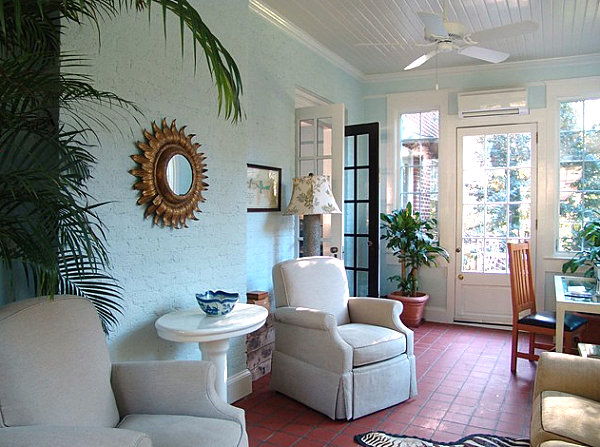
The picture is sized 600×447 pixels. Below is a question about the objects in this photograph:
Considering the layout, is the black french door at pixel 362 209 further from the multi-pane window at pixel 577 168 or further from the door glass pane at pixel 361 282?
the multi-pane window at pixel 577 168

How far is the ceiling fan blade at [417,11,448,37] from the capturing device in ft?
9.51

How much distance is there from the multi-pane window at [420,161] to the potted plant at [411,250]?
265mm

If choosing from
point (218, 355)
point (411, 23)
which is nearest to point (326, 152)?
point (411, 23)

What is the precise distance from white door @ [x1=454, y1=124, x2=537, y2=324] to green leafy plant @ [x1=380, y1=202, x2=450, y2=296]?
0.36 m

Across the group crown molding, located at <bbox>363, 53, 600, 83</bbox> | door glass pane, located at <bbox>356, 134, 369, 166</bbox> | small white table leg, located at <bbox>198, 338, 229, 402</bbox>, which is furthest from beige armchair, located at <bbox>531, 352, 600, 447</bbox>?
crown molding, located at <bbox>363, 53, 600, 83</bbox>

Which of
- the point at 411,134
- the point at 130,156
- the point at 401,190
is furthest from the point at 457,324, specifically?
the point at 130,156

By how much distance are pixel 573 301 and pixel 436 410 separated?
1.13 metres

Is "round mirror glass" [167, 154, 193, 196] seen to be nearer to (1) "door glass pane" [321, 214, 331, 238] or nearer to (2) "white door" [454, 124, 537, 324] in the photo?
(1) "door glass pane" [321, 214, 331, 238]

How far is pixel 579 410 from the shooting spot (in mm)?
1920

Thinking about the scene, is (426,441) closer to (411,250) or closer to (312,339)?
(312,339)

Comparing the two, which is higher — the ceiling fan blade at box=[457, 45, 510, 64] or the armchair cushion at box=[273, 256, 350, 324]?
the ceiling fan blade at box=[457, 45, 510, 64]

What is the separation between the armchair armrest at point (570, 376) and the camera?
2.13 metres

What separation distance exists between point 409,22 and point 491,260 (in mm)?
2733

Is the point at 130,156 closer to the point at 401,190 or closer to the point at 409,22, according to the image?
the point at 409,22
